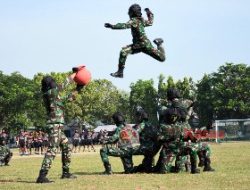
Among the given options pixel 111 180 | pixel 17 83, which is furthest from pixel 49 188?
pixel 17 83

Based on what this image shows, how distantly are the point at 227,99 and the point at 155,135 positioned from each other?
7606 centimetres

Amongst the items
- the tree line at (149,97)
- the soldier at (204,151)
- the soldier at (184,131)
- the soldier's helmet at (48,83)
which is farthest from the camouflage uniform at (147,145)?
the tree line at (149,97)

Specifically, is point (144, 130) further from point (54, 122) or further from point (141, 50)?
point (54, 122)

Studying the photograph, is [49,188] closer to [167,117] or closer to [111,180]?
[111,180]

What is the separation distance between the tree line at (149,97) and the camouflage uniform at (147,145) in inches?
2810

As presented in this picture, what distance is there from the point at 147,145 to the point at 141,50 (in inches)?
112

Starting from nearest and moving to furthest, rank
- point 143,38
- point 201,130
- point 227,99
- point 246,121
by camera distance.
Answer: point 143,38 < point 201,130 < point 246,121 < point 227,99

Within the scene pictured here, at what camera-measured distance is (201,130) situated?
15539 mm

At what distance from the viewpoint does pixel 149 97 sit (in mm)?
97938

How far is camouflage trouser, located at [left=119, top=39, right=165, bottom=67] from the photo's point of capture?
14547 mm

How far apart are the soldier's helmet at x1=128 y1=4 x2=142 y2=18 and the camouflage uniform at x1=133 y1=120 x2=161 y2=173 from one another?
3.25 m

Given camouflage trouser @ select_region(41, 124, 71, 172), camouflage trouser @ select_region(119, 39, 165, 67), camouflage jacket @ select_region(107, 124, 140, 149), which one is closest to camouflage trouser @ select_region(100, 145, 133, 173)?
camouflage jacket @ select_region(107, 124, 140, 149)

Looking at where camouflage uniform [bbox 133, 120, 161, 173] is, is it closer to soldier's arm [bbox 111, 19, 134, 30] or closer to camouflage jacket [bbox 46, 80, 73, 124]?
camouflage jacket [bbox 46, 80, 73, 124]

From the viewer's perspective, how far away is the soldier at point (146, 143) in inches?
602
